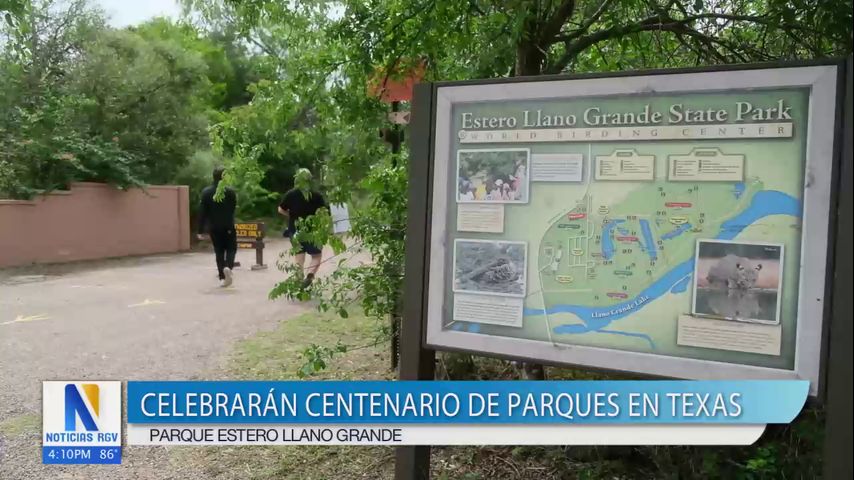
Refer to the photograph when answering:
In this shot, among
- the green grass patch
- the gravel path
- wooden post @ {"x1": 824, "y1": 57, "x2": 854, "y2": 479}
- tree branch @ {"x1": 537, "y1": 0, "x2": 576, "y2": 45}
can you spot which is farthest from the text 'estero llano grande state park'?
the green grass patch

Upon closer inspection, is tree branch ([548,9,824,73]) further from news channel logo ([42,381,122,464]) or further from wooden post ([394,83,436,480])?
news channel logo ([42,381,122,464])

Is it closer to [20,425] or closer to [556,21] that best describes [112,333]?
[20,425]

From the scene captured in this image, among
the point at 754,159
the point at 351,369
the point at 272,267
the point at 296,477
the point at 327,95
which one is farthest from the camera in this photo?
the point at 272,267

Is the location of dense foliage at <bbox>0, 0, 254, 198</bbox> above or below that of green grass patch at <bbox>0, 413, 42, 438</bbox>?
above

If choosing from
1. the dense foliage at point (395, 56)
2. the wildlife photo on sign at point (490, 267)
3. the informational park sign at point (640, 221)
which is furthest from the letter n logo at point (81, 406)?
the wildlife photo on sign at point (490, 267)

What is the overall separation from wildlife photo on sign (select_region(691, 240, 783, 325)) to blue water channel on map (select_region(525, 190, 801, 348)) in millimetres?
48

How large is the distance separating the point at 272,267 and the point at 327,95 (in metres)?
7.89

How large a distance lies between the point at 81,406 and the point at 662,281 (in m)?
2.89

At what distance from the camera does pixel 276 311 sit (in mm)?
7484

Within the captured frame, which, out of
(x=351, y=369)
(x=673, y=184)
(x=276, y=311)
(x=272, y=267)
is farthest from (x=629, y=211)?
(x=272, y=267)

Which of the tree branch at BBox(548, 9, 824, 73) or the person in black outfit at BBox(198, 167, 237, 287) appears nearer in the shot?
the tree branch at BBox(548, 9, 824, 73)

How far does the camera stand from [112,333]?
249 inches

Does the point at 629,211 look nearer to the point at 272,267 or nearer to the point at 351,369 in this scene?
the point at 351,369

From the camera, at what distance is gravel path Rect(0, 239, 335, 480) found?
144 inches
